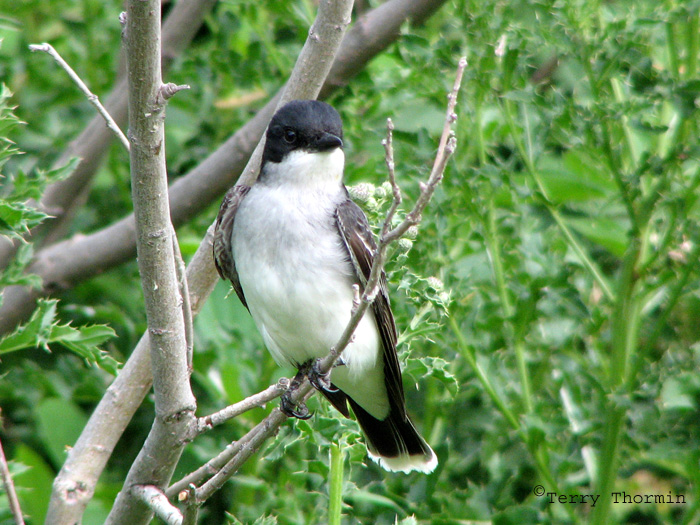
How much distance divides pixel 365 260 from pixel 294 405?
2.26 ft

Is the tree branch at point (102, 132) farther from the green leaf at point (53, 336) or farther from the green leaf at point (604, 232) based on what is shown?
the green leaf at point (604, 232)

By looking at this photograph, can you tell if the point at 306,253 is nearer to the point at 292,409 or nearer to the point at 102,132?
the point at 292,409

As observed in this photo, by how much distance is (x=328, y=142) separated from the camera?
10.5 ft

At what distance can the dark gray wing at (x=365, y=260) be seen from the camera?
3209 mm

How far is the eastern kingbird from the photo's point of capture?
10.6 ft

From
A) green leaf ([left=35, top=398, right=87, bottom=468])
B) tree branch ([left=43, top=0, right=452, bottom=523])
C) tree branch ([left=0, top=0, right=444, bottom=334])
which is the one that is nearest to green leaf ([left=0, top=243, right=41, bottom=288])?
tree branch ([left=43, top=0, right=452, bottom=523])

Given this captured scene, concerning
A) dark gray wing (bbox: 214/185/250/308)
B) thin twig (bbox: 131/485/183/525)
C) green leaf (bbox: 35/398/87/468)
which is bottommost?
green leaf (bbox: 35/398/87/468)

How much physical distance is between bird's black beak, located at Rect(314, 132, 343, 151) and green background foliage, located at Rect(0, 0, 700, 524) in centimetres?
43

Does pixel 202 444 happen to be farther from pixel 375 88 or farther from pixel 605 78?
pixel 605 78

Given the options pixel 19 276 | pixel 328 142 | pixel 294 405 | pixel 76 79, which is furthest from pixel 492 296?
pixel 76 79

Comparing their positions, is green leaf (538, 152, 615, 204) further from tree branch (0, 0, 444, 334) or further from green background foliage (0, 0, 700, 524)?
tree branch (0, 0, 444, 334)

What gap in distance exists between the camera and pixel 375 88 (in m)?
4.19

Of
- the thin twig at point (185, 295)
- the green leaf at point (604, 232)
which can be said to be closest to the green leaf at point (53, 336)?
the thin twig at point (185, 295)

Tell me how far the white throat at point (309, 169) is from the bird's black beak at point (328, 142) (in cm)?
6
